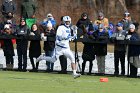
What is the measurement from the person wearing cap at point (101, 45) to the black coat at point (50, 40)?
1.41 m

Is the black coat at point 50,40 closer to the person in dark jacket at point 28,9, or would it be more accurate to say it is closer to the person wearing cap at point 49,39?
the person wearing cap at point 49,39

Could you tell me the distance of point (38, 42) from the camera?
22.6 m

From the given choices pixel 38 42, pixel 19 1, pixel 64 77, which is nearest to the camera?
pixel 64 77

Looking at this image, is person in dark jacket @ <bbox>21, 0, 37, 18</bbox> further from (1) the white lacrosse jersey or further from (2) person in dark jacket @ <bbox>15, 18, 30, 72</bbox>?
(1) the white lacrosse jersey

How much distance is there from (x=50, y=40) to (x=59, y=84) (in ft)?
11.9

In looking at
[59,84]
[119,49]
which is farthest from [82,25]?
[59,84]

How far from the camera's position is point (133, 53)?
70.9 ft

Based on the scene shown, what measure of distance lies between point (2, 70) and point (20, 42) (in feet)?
3.84

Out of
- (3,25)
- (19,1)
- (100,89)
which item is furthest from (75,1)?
(100,89)

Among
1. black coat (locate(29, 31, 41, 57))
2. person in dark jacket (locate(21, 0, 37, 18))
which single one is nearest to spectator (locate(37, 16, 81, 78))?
black coat (locate(29, 31, 41, 57))

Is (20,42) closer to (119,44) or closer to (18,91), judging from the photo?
(119,44)

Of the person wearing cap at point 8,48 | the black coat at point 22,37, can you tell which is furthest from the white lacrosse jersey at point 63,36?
the person wearing cap at point 8,48

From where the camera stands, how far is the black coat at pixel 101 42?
21.9 m

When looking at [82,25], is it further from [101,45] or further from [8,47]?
[8,47]
